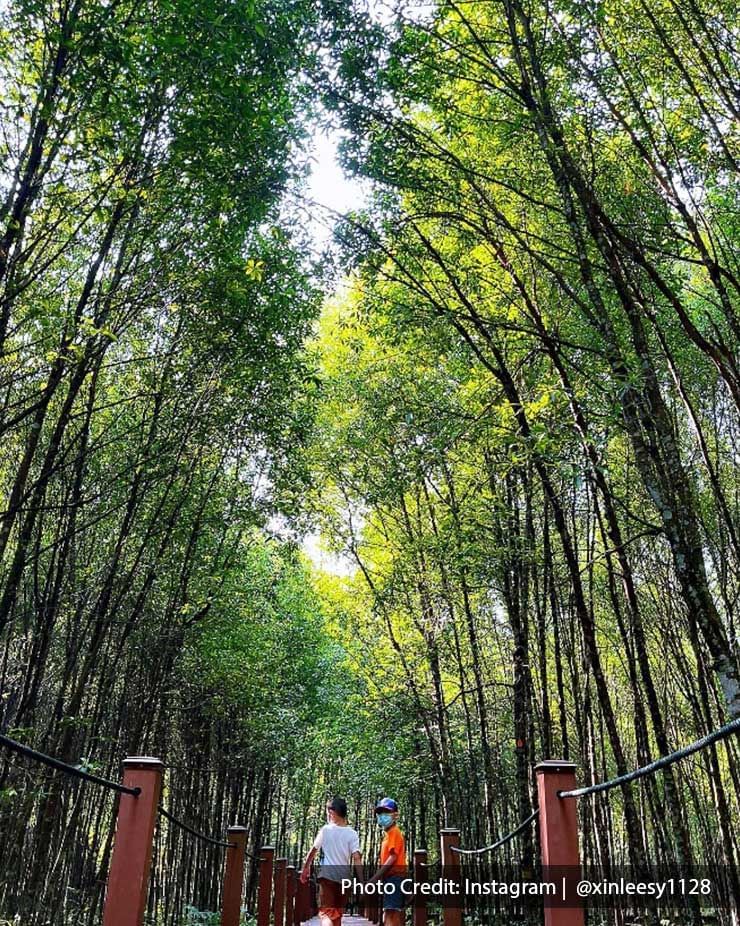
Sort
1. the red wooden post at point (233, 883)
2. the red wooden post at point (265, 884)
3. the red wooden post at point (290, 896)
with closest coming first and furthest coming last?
the red wooden post at point (233, 883) → the red wooden post at point (265, 884) → the red wooden post at point (290, 896)

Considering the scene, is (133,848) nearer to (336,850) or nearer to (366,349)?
(336,850)

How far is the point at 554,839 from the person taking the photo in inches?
88.7

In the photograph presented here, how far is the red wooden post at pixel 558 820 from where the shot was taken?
2.24 metres

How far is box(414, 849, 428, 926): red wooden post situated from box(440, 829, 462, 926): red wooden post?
1016 mm

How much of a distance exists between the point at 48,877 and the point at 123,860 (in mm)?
6069

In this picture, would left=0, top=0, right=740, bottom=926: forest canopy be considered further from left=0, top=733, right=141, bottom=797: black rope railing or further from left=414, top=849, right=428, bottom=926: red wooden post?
left=0, top=733, right=141, bottom=797: black rope railing

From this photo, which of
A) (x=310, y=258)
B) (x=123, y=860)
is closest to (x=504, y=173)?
(x=310, y=258)

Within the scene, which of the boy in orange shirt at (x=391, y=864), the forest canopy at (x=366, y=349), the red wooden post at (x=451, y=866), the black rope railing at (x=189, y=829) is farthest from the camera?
the boy in orange shirt at (x=391, y=864)

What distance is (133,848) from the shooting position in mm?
2146

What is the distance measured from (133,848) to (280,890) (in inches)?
204

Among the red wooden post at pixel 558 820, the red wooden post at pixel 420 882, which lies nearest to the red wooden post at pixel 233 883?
the red wooden post at pixel 420 882

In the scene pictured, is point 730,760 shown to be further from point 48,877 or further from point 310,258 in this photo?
point 48,877

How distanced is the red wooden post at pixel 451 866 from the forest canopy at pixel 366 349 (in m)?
1.04

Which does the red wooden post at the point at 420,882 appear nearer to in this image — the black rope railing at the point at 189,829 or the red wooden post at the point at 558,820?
the black rope railing at the point at 189,829
